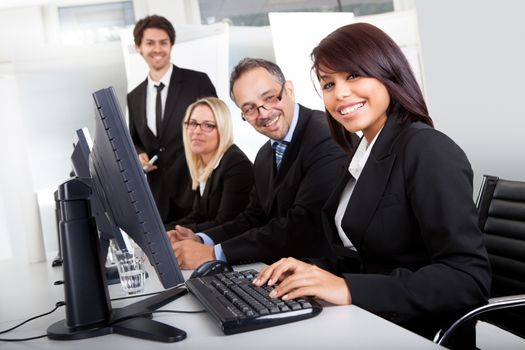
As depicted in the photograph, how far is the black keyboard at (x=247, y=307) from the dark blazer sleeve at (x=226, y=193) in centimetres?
163

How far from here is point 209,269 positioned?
169cm

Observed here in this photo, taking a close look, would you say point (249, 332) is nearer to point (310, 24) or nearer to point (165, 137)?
point (165, 137)

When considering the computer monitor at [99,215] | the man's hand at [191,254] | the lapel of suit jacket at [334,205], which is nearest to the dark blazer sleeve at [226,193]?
the man's hand at [191,254]

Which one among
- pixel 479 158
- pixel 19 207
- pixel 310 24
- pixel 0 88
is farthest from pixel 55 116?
pixel 479 158

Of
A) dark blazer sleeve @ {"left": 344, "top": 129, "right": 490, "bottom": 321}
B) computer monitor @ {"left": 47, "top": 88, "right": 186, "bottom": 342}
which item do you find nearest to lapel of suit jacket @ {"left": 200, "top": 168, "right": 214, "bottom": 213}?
dark blazer sleeve @ {"left": 344, "top": 129, "right": 490, "bottom": 321}

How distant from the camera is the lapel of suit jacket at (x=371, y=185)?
1533mm

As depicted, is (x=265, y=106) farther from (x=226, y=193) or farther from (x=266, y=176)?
(x=226, y=193)

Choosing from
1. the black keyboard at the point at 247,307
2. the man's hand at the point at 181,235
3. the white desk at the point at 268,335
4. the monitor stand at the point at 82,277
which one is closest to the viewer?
the white desk at the point at 268,335

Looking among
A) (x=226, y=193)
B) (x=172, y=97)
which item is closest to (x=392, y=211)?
(x=226, y=193)

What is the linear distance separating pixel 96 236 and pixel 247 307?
0.34 meters

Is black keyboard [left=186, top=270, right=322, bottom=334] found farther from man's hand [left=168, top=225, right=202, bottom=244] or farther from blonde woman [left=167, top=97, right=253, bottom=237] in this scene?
blonde woman [left=167, top=97, right=253, bottom=237]

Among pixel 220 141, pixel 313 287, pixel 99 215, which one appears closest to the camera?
pixel 313 287

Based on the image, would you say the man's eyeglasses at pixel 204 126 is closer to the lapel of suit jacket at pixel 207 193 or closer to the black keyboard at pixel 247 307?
the lapel of suit jacket at pixel 207 193

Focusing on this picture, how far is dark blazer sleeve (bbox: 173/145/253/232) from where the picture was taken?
3078mm
